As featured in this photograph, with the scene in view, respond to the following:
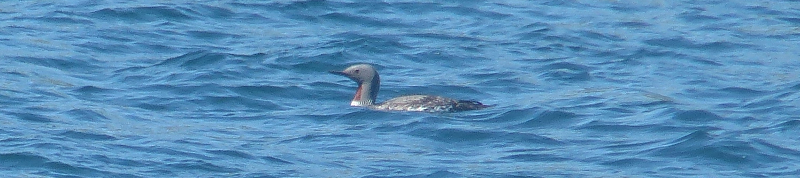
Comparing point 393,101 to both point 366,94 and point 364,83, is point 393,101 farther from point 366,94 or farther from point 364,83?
point 364,83

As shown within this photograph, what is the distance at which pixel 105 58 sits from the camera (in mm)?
16219

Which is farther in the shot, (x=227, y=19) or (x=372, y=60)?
(x=227, y=19)

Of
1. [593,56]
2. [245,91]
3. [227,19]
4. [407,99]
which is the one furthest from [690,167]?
[227,19]

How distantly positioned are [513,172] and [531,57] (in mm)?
6447

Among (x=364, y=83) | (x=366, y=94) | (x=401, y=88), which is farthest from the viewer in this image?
(x=401, y=88)

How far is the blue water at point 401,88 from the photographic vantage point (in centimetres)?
1106

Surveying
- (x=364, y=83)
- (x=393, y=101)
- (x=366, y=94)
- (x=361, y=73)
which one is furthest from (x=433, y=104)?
(x=361, y=73)

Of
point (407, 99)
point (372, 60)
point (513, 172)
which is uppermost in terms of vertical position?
point (372, 60)

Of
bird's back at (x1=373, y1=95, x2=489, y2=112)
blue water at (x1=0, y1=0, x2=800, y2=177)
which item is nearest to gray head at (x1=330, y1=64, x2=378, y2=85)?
blue water at (x1=0, y1=0, x2=800, y2=177)

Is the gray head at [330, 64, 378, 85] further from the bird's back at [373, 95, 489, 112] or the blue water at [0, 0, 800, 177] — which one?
the bird's back at [373, 95, 489, 112]

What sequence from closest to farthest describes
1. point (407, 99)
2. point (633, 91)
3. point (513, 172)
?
point (513, 172) < point (407, 99) < point (633, 91)

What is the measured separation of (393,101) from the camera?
14.0m

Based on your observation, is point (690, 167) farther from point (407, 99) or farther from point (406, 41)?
point (406, 41)

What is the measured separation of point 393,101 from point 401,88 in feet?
4.92
